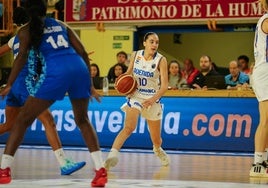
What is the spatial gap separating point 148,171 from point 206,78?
5378 millimetres

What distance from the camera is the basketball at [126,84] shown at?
10.7m

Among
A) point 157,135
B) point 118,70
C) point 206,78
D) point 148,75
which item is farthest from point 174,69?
point 157,135

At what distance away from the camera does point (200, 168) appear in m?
10.5

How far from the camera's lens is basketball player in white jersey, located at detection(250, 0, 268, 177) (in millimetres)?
9039

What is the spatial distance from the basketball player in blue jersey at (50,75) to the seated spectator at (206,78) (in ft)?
22.0

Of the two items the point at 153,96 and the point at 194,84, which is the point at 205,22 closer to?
the point at 194,84

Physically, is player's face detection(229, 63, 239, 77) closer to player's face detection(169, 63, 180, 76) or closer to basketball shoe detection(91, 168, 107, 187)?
player's face detection(169, 63, 180, 76)

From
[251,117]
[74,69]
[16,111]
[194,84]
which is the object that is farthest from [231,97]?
[74,69]

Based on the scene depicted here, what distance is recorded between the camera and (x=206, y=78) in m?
14.9

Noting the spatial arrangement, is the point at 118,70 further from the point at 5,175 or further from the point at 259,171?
the point at 5,175

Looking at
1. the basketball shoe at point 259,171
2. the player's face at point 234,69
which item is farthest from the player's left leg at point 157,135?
the player's face at point 234,69

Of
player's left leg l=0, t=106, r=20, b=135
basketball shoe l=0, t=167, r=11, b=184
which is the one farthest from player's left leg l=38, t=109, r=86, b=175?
basketball shoe l=0, t=167, r=11, b=184

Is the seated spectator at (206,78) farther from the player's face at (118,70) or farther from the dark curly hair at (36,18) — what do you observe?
the dark curly hair at (36,18)

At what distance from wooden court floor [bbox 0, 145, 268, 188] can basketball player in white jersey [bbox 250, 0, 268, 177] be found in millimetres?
253
